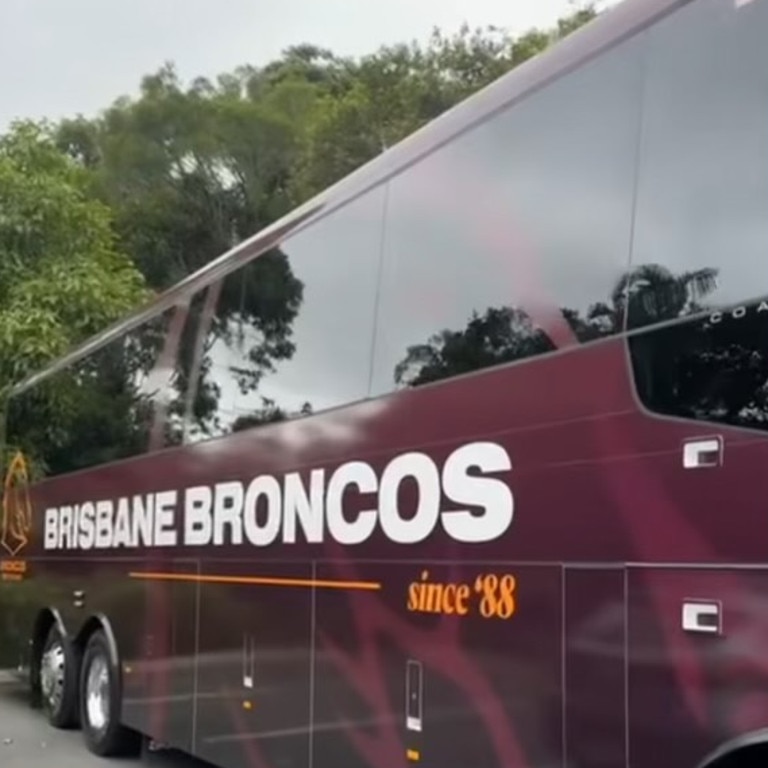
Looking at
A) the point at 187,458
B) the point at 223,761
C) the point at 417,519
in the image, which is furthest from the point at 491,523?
the point at 187,458

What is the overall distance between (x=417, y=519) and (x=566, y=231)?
4.72 ft

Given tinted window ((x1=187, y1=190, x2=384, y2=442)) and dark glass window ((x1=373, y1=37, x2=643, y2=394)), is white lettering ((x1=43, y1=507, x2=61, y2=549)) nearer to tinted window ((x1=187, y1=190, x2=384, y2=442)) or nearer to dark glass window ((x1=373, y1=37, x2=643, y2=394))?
tinted window ((x1=187, y1=190, x2=384, y2=442))

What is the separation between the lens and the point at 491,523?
5.52m

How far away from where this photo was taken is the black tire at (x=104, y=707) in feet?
33.5

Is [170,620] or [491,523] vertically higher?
[491,523]

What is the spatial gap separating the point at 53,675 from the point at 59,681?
25 centimetres

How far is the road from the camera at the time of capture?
10.2 m

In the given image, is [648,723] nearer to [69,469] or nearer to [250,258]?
[250,258]

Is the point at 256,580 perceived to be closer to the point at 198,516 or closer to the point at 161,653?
the point at 198,516

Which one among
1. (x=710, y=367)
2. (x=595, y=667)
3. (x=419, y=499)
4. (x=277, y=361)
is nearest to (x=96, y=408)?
(x=277, y=361)

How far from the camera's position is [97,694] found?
10719 millimetres

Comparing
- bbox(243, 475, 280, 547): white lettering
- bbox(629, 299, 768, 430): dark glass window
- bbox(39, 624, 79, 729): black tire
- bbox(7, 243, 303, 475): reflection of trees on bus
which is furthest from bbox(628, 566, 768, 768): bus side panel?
bbox(39, 624, 79, 729): black tire

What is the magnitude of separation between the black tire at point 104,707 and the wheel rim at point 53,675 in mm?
410

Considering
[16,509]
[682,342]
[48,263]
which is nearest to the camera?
[682,342]
